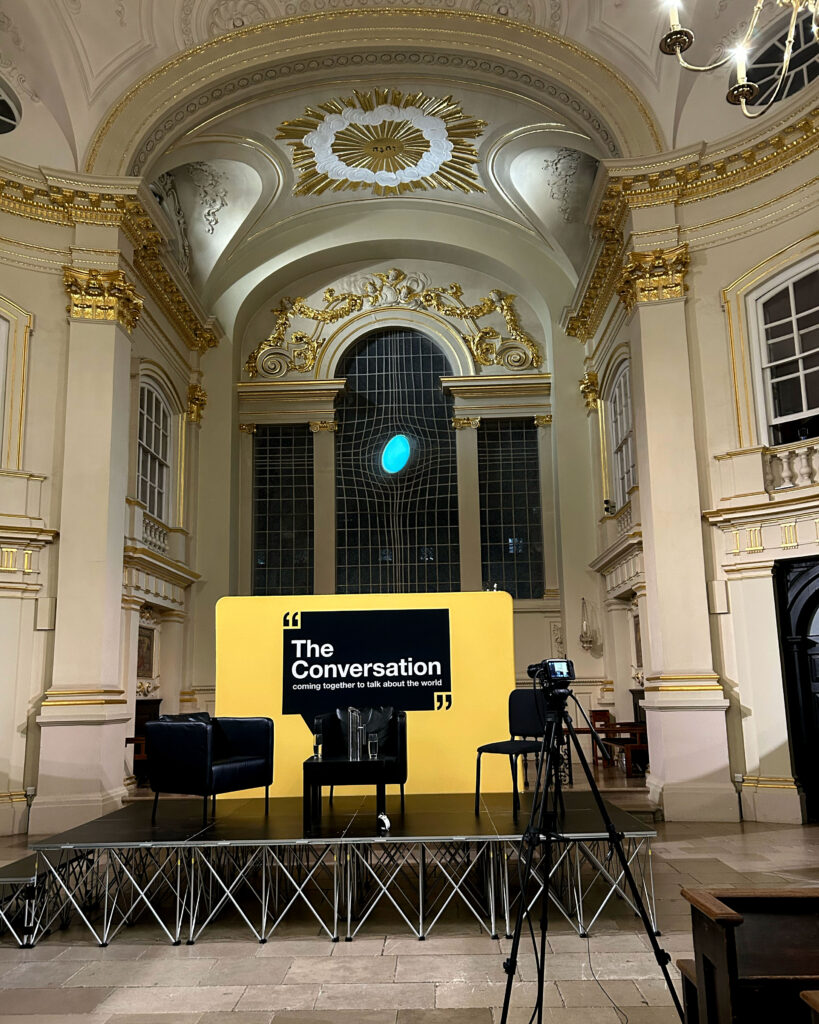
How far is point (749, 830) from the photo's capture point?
7.91 meters

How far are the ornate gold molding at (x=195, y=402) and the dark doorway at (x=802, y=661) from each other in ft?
28.5

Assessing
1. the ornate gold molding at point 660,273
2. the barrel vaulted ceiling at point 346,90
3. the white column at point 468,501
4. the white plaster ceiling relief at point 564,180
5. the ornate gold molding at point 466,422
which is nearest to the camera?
the ornate gold molding at point 660,273

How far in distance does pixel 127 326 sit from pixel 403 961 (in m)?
7.70

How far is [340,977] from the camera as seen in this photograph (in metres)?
4.34

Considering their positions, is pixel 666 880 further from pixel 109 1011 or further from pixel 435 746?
pixel 109 1011

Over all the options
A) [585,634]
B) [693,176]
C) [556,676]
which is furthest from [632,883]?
[585,634]

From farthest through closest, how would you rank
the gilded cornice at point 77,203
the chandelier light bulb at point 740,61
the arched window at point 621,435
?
the arched window at point 621,435, the gilded cornice at point 77,203, the chandelier light bulb at point 740,61

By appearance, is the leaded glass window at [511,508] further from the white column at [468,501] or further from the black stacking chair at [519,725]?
the black stacking chair at [519,725]

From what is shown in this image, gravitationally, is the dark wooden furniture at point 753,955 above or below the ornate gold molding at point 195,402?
below

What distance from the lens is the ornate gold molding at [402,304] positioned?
14.9 meters

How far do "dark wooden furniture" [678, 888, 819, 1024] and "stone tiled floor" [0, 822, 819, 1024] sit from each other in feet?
3.68

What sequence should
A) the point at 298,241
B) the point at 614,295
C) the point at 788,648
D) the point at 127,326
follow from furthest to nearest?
the point at 298,241 → the point at 614,295 → the point at 127,326 → the point at 788,648

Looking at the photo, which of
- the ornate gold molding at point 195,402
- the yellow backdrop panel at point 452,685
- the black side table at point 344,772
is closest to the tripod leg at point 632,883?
the black side table at point 344,772

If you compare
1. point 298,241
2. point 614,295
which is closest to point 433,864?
point 614,295
